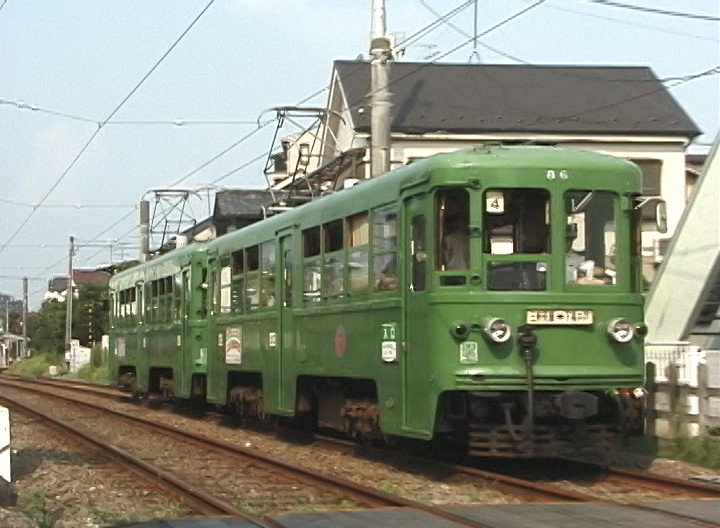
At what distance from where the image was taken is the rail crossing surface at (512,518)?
890cm

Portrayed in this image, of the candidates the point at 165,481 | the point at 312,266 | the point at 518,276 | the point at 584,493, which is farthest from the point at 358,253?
the point at 584,493

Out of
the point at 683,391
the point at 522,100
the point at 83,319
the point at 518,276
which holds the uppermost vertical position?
the point at 522,100

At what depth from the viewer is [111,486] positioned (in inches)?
468

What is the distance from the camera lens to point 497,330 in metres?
11.0

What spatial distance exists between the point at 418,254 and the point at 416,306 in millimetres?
455

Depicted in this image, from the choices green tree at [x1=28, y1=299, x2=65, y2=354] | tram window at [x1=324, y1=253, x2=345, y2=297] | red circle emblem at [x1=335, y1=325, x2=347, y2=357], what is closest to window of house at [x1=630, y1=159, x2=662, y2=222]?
tram window at [x1=324, y1=253, x2=345, y2=297]

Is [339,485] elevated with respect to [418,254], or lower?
lower

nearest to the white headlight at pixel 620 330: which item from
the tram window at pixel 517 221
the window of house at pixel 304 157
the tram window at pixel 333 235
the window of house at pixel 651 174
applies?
the tram window at pixel 517 221

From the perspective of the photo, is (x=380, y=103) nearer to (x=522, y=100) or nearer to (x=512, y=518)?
(x=512, y=518)

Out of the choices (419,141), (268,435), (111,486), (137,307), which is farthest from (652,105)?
(111,486)

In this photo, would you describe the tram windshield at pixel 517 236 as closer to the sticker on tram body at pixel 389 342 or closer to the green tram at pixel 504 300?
the green tram at pixel 504 300

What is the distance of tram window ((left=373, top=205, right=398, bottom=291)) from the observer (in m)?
12.1

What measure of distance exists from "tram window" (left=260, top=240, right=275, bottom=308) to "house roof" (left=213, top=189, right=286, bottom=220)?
2276 cm

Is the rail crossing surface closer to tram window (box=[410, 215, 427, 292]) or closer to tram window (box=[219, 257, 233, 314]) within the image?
tram window (box=[410, 215, 427, 292])
